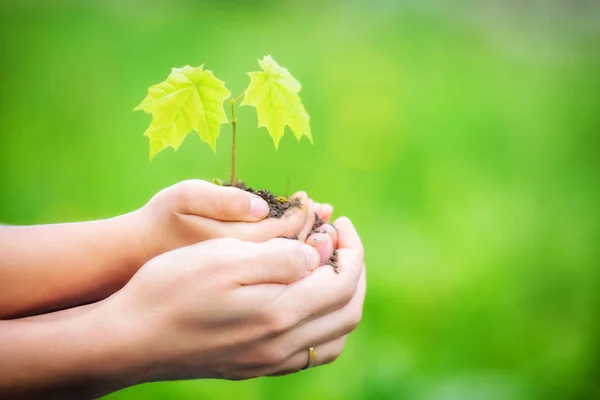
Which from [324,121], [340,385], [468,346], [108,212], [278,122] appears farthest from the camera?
[324,121]

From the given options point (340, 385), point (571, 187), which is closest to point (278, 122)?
point (340, 385)

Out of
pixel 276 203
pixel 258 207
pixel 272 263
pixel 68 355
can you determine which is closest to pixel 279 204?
pixel 276 203

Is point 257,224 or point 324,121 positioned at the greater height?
point 324,121

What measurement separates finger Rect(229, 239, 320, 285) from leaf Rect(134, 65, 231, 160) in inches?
8.4

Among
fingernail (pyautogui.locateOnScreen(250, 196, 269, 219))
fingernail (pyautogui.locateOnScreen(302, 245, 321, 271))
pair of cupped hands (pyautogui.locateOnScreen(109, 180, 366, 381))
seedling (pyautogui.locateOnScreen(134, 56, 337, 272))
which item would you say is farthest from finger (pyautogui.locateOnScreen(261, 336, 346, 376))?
seedling (pyautogui.locateOnScreen(134, 56, 337, 272))

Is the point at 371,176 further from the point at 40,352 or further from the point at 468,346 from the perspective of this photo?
the point at 40,352

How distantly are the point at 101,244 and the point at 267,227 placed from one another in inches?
13.8

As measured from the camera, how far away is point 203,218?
3.33 ft

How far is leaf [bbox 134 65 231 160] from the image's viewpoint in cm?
97

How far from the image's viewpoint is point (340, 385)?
192 cm

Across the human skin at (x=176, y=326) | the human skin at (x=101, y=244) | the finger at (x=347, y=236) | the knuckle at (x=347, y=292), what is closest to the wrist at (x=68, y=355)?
the human skin at (x=176, y=326)

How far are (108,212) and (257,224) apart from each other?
4.48 ft

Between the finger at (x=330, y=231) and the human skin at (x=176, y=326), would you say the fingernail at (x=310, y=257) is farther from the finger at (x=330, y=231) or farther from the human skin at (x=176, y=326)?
the finger at (x=330, y=231)

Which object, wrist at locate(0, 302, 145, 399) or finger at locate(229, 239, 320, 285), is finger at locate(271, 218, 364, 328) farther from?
wrist at locate(0, 302, 145, 399)
